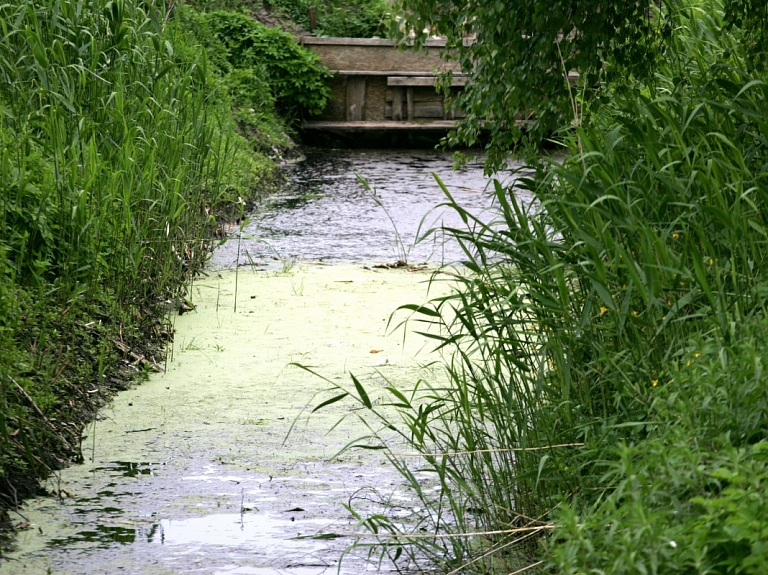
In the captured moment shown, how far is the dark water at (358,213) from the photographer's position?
7.35m

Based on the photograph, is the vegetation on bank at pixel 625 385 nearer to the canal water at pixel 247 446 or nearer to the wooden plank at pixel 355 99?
the canal water at pixel 247 446

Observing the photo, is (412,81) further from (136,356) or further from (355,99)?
(136,356)

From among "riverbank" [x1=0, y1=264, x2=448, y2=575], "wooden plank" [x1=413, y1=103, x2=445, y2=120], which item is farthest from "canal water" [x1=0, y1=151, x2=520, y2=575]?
"wooden plank" [x1=413, y1=103, x2=445, y2=120]

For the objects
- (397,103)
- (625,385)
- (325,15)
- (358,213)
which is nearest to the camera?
(625,385)

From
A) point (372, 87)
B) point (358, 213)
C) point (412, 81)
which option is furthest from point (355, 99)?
point (358, 213)

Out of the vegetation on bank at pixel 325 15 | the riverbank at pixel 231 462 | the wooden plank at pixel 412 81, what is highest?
the vegetation on bank at pixel 325 15

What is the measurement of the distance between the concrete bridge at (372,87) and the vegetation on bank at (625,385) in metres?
10.9

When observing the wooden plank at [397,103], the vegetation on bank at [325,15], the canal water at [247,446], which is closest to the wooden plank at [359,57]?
the wooden plank at [397,103]

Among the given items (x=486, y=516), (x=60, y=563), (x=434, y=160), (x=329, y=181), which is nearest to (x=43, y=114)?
(x=60, y=563)

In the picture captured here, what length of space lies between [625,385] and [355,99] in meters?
12.1

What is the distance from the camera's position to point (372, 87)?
14562 millimetres

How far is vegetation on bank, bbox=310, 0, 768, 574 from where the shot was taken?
203 cm

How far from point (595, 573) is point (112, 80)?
3.89 metres

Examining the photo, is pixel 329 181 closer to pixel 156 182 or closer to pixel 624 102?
pixel 156 182
